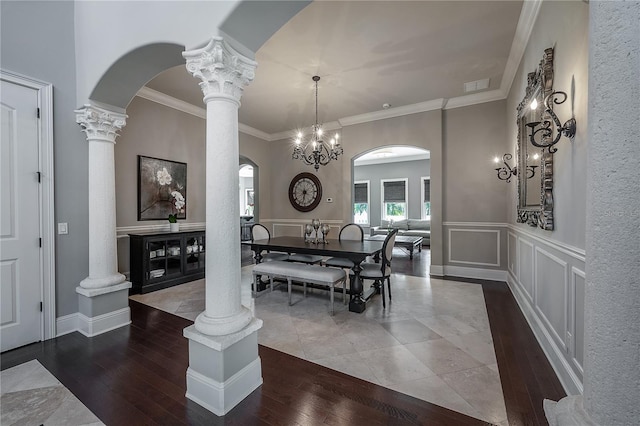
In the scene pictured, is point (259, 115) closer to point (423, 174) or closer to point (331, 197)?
point (331, 197)

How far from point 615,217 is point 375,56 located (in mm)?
3417

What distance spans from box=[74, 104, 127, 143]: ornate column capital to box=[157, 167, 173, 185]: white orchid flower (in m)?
1.72

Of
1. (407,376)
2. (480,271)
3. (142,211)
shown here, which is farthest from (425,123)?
(142,211)

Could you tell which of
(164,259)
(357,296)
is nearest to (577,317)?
(357,296)

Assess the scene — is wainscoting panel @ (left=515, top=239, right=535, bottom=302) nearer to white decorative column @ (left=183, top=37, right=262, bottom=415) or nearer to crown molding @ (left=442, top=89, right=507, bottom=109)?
crown molding @ (left=442, top=89, right=507, bottom=109)

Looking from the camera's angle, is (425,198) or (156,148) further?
(425,198)

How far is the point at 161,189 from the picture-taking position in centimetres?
459

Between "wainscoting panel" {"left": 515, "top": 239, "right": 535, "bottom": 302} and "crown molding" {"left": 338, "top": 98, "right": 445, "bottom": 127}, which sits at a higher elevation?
"crown molding" {"left": 338, "top": 98, "right": 445, "bottom": 127}

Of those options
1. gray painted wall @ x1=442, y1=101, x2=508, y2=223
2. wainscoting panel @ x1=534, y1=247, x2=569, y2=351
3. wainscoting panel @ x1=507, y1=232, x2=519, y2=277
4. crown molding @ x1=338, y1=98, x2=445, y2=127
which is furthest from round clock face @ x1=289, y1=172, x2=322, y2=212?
wainscoting panel @ x1=534, y1=247, x2=569, y2=351

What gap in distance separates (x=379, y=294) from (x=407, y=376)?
1918mm

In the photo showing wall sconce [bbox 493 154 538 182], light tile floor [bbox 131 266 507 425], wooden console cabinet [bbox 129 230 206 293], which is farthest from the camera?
wooden console cabinet [bbox 129 230 206 293]

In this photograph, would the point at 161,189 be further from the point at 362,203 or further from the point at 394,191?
the point at 394,191

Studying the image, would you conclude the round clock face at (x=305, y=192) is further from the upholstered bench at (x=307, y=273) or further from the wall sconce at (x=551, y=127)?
the wall sconce at (x=551, y=127)

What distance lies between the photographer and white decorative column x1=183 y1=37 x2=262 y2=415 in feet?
5.63
